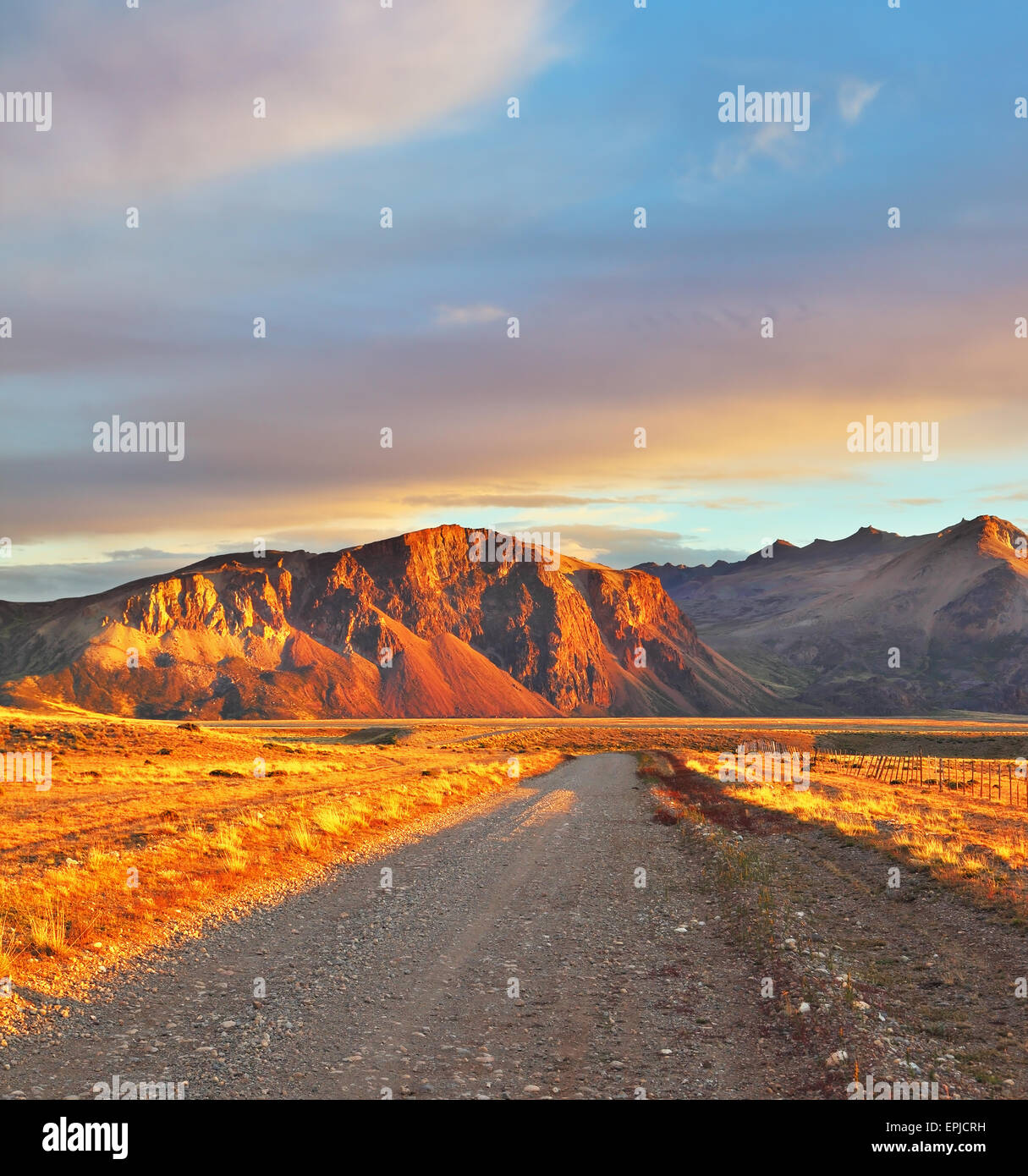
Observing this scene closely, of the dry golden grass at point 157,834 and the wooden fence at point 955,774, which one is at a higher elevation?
the dry golden grass at point 157,834

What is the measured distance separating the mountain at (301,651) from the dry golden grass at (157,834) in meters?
96.0

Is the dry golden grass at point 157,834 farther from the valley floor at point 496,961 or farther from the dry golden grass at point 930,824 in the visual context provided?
the dry golden grass at point 930,824

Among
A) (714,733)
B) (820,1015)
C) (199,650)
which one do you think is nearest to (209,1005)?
(820,1015)

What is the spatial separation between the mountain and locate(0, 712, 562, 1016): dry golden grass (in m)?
96.0

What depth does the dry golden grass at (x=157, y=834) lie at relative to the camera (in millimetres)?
11984

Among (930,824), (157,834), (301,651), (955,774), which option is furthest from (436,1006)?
(301,651)

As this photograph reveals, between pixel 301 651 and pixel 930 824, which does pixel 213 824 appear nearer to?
pixel 930 824

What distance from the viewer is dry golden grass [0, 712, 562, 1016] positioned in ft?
39.3

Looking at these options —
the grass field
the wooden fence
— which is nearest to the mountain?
the grass field

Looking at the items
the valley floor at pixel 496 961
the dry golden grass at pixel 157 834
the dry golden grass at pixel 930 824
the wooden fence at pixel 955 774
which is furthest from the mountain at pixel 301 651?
the valley floor at pixel 496 961

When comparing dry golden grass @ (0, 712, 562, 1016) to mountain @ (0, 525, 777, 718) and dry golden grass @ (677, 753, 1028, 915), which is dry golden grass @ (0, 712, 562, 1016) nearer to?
dry golden grass @ (677, 753, 1028, 915)

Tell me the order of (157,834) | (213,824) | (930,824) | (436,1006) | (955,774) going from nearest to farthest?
(436,1006), (157,834), (213,824), (930,824), (955,774)

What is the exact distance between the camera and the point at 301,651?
544 feet

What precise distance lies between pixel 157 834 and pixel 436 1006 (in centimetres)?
1330
